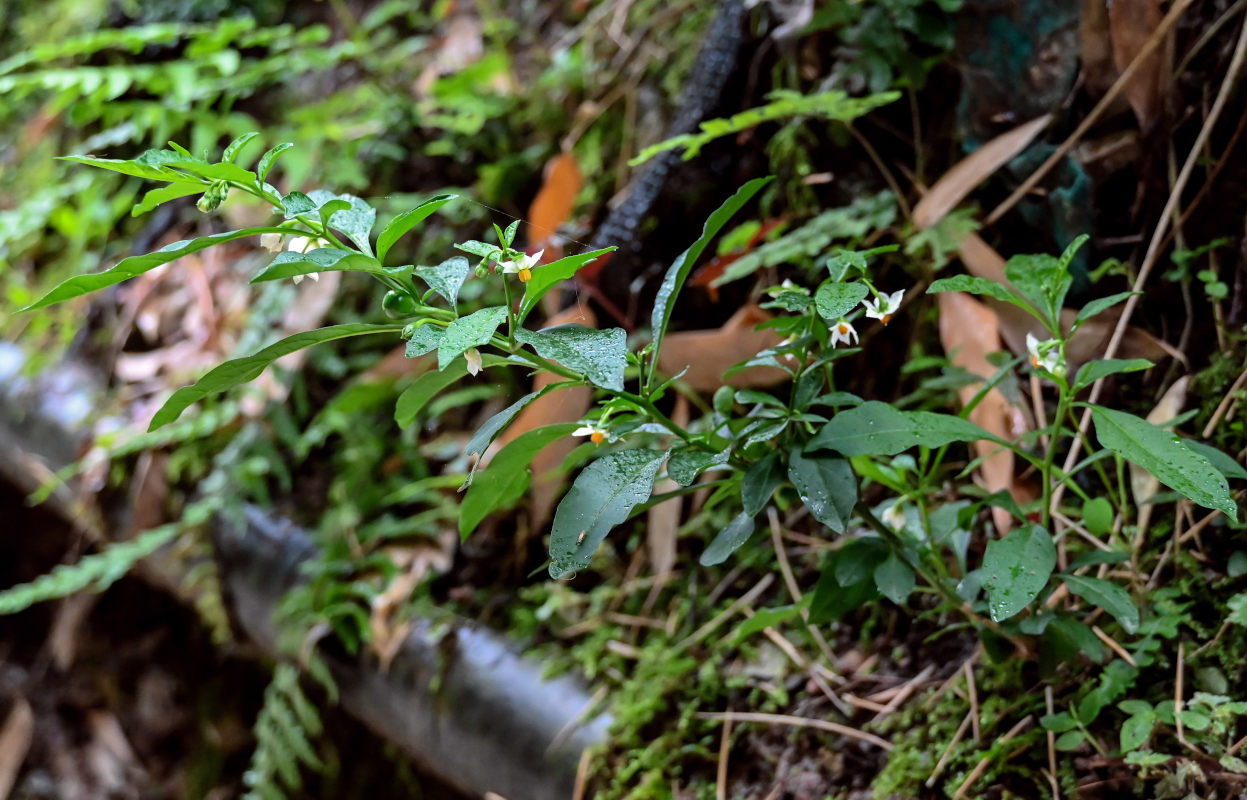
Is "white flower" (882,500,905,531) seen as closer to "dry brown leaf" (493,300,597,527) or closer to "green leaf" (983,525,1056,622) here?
"green leaf" (983,525,1056,622)

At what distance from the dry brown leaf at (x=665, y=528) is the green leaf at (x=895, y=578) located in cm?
60

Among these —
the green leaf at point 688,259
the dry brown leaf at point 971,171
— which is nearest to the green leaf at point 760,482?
the green leaf at point 688,259

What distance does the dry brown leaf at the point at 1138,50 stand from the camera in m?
1.18

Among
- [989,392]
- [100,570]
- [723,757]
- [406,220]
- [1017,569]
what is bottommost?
[100,570]

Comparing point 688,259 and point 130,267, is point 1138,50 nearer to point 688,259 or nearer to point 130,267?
point 688,259

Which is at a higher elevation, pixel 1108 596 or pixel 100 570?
pixel 1108 596

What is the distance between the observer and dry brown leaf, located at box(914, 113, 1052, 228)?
4.23 feet

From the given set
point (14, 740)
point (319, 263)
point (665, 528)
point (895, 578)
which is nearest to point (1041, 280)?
point (895, 578)

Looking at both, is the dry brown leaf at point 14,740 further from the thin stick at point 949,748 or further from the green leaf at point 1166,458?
the green leaf at point 1166,458

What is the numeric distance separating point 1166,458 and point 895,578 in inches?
9.7

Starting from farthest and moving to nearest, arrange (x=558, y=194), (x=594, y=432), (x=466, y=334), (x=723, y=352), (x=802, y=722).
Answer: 1. (x=558, y=194)
2. (x=723, y=352)
3. (x=802, y=722)
4. (x=594, y=432)
5. (x=466, y=334)

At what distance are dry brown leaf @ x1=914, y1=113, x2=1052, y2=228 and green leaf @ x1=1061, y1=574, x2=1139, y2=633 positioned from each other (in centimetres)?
65

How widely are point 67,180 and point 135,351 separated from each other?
0.88 m

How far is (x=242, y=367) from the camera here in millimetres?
734
